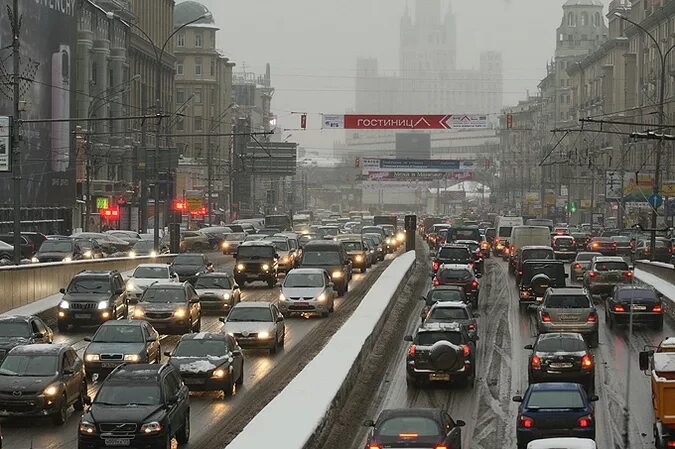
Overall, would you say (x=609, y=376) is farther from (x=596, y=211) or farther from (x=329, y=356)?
(x=596, y=211)

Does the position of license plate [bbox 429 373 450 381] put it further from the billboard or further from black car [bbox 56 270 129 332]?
the billboard

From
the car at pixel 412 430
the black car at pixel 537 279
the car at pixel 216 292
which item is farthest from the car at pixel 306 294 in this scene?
the car at pixel 412 430

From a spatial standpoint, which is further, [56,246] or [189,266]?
[56,246]

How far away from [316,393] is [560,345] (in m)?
7.13

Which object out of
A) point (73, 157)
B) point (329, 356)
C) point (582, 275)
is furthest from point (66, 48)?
point (329, 356)

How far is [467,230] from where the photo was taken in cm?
8238

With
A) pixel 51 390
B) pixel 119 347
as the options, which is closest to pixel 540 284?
pixel 119 347

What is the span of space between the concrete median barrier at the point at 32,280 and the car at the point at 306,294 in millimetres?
8089

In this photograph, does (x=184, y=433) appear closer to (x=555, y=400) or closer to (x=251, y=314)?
(x=555, y=400)

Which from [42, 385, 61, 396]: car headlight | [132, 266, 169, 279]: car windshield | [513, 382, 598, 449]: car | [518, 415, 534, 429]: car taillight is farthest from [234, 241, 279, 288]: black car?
[518, 415, 534, 429]: car taillight

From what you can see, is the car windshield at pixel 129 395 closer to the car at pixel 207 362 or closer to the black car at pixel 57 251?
the car at pixel 207 362

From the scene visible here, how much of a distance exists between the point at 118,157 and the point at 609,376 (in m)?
86.0

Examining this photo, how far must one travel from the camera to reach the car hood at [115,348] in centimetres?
3188

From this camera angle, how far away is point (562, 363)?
31.4 meters
